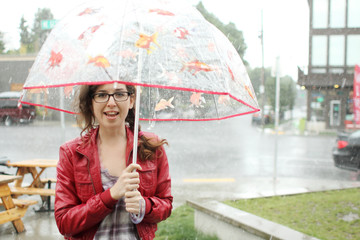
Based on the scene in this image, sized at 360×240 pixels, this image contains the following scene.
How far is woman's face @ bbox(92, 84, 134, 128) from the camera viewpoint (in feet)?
6.66

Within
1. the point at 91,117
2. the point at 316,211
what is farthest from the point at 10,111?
the point at 91,117

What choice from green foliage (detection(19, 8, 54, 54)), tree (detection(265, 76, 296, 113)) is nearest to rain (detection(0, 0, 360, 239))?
tree (detection(265, 76, 296, 113))

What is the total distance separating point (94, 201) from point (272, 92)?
45567 millimetres

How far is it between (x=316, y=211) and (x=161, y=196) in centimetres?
364

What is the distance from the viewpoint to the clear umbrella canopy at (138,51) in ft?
5.94

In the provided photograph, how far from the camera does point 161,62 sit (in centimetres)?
193

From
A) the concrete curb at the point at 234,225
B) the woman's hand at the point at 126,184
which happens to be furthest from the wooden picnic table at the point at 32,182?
the woman's hand at the point at 126,184

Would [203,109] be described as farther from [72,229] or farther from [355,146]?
[355,146]

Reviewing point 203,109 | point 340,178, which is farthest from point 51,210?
point 340,178

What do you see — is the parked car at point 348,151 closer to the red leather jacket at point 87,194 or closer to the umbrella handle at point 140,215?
the red leather jacket at point 87,194

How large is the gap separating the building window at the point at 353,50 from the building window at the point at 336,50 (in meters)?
0.38

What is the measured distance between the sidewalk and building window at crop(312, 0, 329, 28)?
24549mm

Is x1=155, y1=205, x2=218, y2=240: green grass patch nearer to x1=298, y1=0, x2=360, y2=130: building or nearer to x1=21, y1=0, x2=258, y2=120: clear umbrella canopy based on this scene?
x1=21, y1=0, x2=258, y2=120: clear umbrella canopy

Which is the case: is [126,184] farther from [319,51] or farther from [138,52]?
[319,51]
